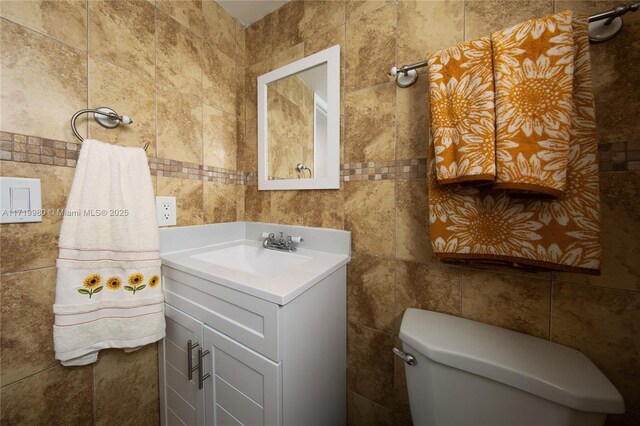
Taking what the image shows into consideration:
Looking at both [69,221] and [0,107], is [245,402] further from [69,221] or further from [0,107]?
[0,107]

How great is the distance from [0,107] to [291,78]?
1.02m

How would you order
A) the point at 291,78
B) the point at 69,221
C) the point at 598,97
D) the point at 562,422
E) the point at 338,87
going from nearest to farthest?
1. the point at 562,422
2. the point at 598,97
3. the point at 69,221
4. the point at 338,87
5. the point at 291,78

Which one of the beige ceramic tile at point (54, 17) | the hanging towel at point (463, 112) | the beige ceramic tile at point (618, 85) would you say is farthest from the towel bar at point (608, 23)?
the beige ceramic tile at point (54, 17)

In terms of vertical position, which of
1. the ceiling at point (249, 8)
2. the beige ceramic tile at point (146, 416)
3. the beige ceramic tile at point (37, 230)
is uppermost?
the ceiling at point (249, 8)

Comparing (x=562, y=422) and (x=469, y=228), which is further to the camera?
(x=469, y=228)

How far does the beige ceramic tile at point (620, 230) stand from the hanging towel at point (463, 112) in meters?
0.34

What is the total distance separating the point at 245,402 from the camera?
689mm

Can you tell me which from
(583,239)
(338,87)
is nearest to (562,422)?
(583,239)

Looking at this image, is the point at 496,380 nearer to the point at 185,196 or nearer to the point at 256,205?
the point at 256,205

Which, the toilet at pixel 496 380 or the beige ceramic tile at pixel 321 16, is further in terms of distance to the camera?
the beige ceramic tile at pixel 321 16

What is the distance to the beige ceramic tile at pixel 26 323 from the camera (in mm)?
691

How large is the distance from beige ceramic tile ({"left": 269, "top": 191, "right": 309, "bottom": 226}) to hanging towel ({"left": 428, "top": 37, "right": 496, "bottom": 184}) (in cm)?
65

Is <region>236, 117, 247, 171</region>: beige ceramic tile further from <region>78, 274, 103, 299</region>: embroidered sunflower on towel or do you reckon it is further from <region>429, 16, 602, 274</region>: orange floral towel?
<region>429, 16, 602, 274</region>: orange floral towel

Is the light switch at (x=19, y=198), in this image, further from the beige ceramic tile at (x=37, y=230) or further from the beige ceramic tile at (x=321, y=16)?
the beige ceramic tile at (x=321, y=16)
